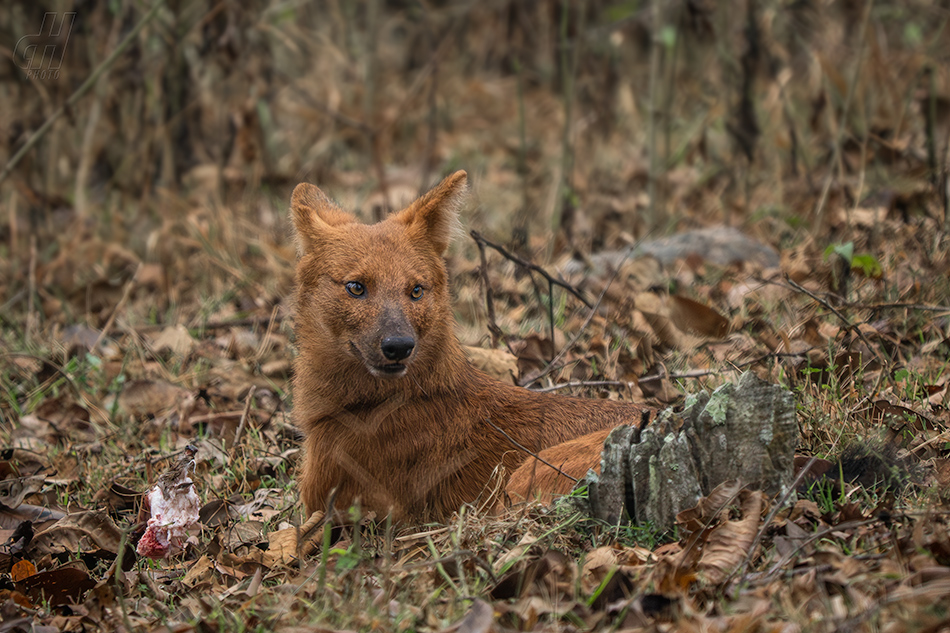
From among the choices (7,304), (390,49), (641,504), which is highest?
(390,49)

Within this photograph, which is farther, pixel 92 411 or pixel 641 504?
pixel 92 411

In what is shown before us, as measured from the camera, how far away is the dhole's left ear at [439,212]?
173 inches

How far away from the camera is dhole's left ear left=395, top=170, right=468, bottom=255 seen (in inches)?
173

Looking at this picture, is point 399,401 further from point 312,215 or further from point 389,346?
point 312,215

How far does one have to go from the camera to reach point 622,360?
5.33 metres

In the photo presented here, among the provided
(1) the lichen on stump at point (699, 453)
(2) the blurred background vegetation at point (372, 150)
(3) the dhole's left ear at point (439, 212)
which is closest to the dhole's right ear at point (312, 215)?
(3) the dhole's left ear at point (439, 212)

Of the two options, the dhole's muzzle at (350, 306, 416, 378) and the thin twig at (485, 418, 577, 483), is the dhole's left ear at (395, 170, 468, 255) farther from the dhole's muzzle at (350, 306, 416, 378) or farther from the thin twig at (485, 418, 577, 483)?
the thin twig at (485, 418, 577, 483)

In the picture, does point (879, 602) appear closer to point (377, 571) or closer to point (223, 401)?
point (377, 571)

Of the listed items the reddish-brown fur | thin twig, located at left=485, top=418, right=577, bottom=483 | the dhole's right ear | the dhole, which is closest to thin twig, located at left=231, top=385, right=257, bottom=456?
the dhole

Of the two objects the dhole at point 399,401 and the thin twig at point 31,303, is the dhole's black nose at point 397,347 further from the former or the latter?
the thin twig at point 31,303

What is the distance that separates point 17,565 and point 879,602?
3293mm

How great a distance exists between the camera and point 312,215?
4438 millimetres

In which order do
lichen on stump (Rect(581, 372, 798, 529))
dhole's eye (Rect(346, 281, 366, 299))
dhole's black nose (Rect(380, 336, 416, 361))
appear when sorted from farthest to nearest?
dhole's eye (Rect(346, 281, 366, 299)) → dhole's black nose (Rect(380, 336, 416, 361)) → lichen on stump (Rect(581, 372, 798, 529))

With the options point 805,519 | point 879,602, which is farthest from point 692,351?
point 879,602
